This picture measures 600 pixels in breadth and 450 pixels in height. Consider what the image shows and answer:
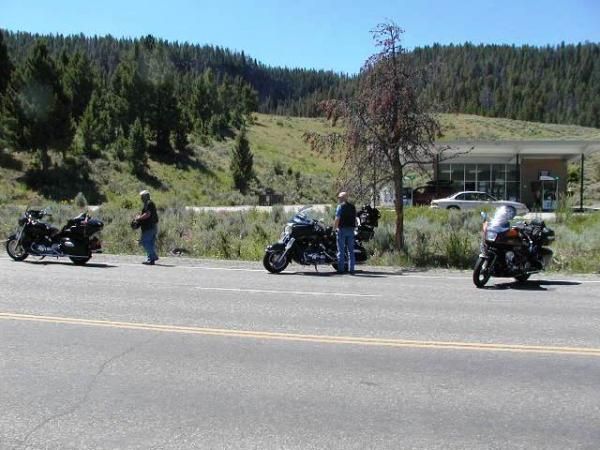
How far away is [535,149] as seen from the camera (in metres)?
46.6

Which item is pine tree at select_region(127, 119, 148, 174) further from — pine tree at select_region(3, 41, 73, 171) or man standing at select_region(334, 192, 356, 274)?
man standing at select_region(334, 192, 356, 274)

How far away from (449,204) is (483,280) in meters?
27.2

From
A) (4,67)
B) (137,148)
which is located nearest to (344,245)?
(137,148)

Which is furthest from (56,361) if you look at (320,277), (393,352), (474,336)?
(320,277)

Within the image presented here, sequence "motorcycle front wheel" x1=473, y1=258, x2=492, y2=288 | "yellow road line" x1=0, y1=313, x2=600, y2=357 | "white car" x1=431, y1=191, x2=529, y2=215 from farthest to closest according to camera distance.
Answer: "white car" x1=431, y1=191, x2=529, y2=215 → "motorcycle front wheel" x1=473, y1=258, x2=492, y2=288 → "yellow road line" x1=0, y1=313, x2=600, y2=357

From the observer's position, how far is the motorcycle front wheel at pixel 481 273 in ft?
Answer: 41.7

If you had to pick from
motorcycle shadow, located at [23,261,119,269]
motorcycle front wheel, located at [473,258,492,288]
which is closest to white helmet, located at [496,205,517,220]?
motorcycle front wheel, located at [473,258,492,288]

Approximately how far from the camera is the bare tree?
55.0ft

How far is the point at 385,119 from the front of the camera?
16812mm

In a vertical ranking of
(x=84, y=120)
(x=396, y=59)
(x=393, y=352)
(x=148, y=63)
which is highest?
(x=148, y=63)

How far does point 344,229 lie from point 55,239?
23.9 ft

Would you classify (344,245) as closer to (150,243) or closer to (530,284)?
(530,284)

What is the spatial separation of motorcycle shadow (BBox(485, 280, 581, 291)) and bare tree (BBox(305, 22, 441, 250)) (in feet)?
16.3

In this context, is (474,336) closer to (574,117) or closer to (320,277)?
(320,277)
